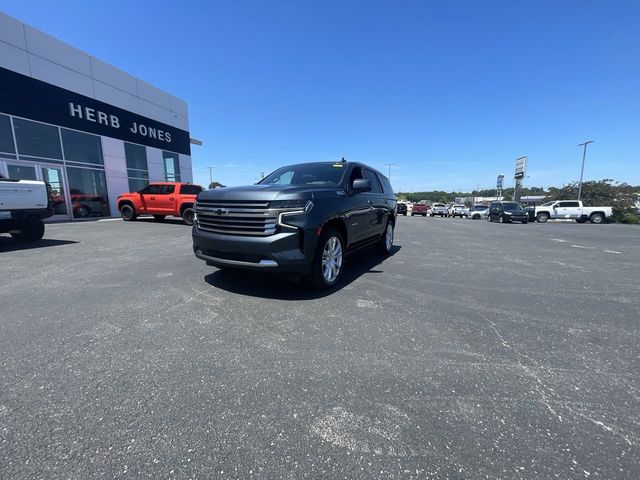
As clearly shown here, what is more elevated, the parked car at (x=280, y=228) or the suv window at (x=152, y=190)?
the suv window at (x=152, y=190)

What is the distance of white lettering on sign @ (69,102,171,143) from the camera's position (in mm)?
15539

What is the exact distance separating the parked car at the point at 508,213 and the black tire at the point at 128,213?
27170 millimetres

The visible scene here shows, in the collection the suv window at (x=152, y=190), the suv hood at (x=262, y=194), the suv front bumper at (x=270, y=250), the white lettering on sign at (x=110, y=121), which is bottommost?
the suv front bumper at (x=270, y=250)

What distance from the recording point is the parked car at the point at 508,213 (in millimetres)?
24672

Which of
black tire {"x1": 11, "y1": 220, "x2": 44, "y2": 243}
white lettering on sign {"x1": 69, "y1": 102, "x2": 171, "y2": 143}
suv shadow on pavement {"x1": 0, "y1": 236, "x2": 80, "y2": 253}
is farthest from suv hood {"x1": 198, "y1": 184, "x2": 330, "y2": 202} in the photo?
white lettering on sign {"x1": 69, "y1": 102, "x2": 171, "y2": 143}

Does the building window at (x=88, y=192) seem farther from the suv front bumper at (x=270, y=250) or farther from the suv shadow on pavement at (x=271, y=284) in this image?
the suv front bumper at (x=270, y=250)

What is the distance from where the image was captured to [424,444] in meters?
1.67

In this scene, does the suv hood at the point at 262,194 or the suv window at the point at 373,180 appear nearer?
the suv hood at the point at 262,194

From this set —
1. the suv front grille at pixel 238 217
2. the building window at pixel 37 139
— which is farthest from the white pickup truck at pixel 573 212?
the building window at pixel 37 139

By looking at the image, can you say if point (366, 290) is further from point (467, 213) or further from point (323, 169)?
point (467, 213)

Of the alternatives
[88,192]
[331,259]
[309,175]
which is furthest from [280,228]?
[88,192]

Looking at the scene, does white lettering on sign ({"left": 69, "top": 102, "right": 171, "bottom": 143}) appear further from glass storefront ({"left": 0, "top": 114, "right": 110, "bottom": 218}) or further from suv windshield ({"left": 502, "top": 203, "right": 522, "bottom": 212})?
suv windshield ({"left": 502, "top": 203, "right": 522, "bottom": 212})

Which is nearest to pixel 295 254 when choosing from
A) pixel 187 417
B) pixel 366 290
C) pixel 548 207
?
pixel 366 290

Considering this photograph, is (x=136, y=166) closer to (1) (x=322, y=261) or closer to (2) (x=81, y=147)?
(2) (x=81, y=147)
